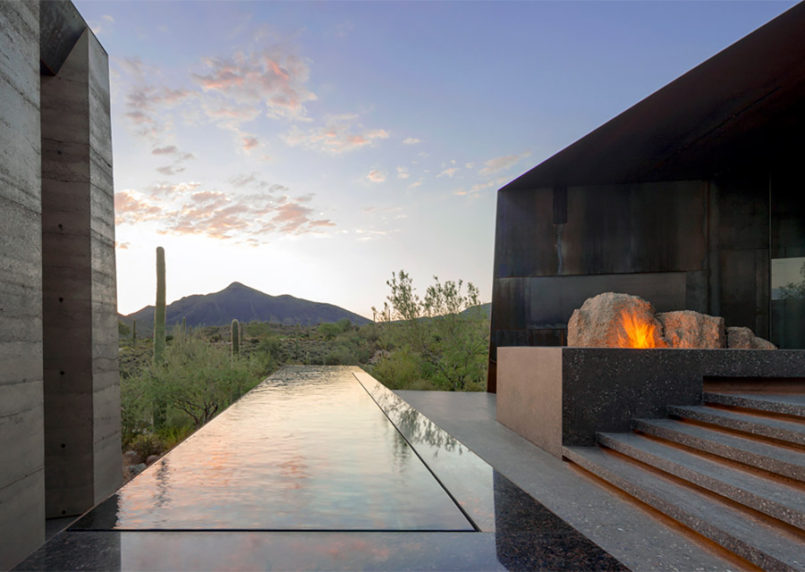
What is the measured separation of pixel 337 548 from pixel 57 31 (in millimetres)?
5289

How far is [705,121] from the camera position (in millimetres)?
6188

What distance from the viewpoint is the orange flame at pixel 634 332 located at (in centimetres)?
604

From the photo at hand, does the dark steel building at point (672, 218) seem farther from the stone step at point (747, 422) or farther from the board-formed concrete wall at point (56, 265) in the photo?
the board-formed concrete wall at point (56, 265)

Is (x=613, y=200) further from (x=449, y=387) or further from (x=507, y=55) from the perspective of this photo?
(x=449, y=387)

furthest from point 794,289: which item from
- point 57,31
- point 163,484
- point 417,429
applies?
point 57,31

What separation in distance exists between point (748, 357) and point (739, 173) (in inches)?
176

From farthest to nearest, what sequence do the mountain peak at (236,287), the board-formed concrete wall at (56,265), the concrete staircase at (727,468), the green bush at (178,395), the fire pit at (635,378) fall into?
the mountain peak at (236,287), the green bush at (178,395), the fire pit at (635,378), the board-formed concrete wall at (56,265), the concrete staircase at (727,468)

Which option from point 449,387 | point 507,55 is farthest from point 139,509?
point 449,387

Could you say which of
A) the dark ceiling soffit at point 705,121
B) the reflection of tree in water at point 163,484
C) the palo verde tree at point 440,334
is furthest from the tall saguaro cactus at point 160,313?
the reflection of tree in water at point 163,484

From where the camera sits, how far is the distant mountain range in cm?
4994

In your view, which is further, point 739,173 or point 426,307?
point 426,307

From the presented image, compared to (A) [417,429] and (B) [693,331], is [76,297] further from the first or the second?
(B) [693,331]

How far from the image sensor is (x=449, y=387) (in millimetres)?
10430

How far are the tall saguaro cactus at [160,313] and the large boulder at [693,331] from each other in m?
8.63
